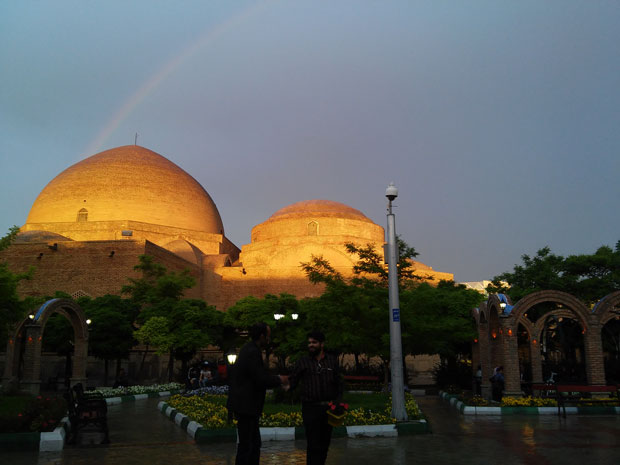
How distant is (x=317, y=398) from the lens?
195 inches

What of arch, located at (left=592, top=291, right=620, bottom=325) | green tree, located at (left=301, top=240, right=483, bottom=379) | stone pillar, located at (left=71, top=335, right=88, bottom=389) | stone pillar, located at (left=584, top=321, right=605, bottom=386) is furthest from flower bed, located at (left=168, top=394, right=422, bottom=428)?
stone pillar, located at (left=71, top=335, right=88, bottom=389)

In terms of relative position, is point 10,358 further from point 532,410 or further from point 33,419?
point 532,410

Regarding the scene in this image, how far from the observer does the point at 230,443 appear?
846 cm

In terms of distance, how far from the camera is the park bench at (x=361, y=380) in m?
20.7

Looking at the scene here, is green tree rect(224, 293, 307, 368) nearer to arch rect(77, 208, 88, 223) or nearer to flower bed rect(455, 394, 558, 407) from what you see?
flower bed rect(455, 394, 558, 407)

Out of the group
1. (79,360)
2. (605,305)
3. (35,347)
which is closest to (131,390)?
(79,360)

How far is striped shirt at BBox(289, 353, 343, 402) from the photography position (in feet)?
16.3

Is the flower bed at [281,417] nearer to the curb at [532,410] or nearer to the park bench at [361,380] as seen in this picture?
the curb at [532,410]

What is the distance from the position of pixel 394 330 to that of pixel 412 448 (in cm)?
279

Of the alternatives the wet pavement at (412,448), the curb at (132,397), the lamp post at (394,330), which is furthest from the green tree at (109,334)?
the lamp post at (394,330)

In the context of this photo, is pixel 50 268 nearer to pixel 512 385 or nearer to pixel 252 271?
pixel 252 271

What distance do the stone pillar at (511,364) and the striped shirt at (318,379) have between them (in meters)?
10.1

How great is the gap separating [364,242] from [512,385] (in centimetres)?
2693

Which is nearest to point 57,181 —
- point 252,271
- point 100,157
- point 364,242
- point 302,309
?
point 100,157
